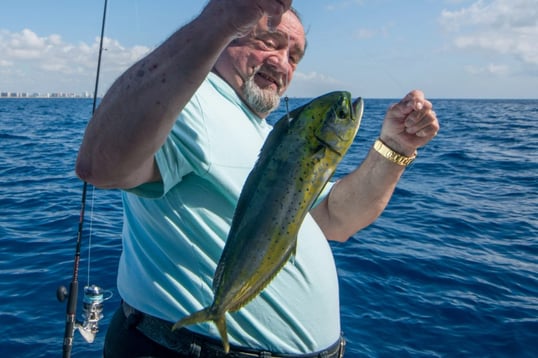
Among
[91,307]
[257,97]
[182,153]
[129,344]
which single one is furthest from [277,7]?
[91,307]

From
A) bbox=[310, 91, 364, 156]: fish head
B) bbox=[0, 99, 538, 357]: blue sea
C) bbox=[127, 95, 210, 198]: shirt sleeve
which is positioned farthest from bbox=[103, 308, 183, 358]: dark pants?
bbox=[0, 99, 538, 357]: blue sea

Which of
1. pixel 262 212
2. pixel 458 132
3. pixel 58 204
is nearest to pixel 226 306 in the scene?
pixel 262 212

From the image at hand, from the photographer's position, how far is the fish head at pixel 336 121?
1.59 metres

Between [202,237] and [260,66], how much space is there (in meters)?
1.19

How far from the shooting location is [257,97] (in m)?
2.66

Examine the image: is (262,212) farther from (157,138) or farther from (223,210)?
(223,210)

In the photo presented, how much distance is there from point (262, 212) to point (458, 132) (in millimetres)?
27831

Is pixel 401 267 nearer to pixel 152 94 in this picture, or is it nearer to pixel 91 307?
pixel 91 307

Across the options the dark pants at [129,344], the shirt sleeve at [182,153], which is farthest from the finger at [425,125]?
the dark pants at [129,344]

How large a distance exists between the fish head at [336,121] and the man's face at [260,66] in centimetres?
107

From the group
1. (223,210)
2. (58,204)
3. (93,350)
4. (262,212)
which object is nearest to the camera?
(262,212)

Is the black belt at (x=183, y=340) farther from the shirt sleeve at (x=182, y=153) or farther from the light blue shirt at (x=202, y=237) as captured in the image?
the shirt sleeve at (x=182, y=153)

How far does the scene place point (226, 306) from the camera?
5.28ft

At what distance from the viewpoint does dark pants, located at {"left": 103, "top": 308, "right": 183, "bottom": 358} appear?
215cm
